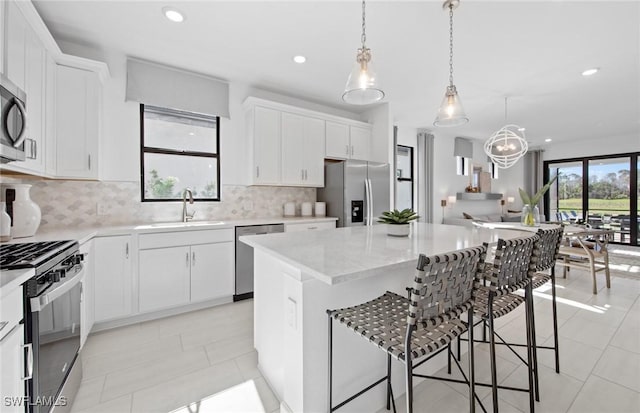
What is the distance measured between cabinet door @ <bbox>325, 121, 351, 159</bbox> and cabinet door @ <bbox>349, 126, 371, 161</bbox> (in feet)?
0.36

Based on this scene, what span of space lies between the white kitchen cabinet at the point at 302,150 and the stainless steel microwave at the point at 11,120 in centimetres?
251

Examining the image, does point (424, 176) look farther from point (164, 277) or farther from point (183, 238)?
point (164, 277)

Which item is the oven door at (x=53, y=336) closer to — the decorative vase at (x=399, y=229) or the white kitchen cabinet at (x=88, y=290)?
the white kitchen cabinet at (x=88, y=290)

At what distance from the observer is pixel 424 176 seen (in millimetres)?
5980

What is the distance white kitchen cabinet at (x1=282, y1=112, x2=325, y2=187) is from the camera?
3.76 meters

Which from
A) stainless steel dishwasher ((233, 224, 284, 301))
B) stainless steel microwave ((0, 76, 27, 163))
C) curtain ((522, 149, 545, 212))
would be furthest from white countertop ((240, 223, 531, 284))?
curtain ((522, 149, 545, 212))

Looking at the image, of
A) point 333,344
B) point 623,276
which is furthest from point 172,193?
point 623,276

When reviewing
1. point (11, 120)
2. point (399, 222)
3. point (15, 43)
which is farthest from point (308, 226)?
point (15, 43)

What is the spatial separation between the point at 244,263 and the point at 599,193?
29.7 ft

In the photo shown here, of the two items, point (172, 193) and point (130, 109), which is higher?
point (130, 109)

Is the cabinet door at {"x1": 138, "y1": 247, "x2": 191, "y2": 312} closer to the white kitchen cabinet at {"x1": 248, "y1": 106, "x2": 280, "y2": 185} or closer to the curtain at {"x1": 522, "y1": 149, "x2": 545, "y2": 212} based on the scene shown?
the white kitchen cabinet at {"x1": 248, "y1": 106, "x2": 280, "y2": 185}

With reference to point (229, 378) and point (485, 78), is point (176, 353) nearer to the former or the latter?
point (229, 378)

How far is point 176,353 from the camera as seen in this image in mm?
2113

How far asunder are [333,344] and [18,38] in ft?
9.31
